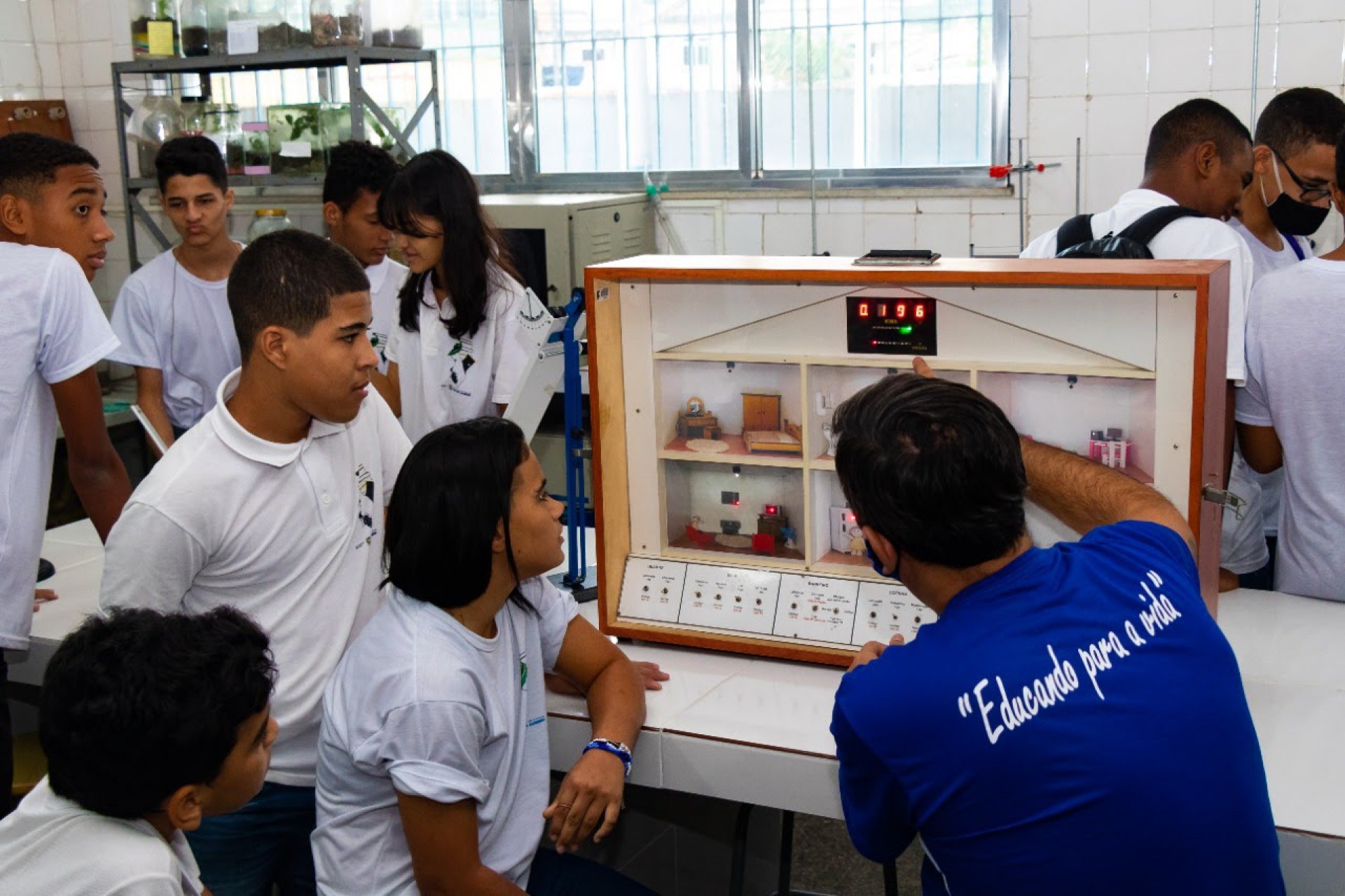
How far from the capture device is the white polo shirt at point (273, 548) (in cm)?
169

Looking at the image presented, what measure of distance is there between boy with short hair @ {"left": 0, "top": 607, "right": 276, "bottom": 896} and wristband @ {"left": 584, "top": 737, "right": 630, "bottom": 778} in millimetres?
531

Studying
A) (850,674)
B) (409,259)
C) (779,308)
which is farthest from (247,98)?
(850,674)

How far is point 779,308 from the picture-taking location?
198 centimetres

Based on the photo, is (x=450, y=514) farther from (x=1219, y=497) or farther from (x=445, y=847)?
(x=1219, y=497)

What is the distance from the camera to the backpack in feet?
7.34

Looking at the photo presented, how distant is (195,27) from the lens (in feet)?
14.3

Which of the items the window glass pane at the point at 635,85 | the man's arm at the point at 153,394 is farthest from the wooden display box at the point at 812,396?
the window glass pane at the point at 635,85

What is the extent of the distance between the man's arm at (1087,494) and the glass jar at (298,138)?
3.10 metres

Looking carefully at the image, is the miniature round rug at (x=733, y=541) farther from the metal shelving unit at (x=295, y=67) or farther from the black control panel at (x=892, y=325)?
the metal shelving unit at (x=295, y=67)

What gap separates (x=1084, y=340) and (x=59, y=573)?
6.67ft

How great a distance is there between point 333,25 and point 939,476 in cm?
346

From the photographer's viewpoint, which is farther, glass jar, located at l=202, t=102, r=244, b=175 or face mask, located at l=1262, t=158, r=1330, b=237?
glass jar, located at l=202, t=102, r=244, b=175

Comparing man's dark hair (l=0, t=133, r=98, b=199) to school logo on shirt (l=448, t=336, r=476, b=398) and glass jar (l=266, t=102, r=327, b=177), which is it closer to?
school logo on shirt (l=448, t=336, r=476, b=398)

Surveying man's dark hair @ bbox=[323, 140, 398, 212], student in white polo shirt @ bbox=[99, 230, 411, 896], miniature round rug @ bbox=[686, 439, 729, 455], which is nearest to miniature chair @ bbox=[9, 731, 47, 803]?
student in white polo shirt @ bbox=[99, 230, 411, 896]
